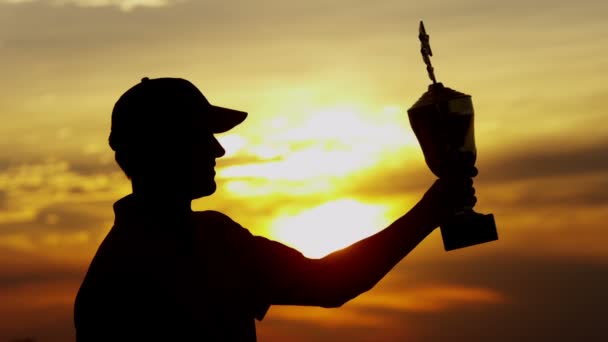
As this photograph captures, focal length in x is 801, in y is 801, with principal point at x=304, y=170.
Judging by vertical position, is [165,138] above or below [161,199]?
above

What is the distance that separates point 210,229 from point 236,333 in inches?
32.7

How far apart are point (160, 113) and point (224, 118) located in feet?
1.58

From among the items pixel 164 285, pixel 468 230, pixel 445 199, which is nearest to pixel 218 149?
pixel 164 285

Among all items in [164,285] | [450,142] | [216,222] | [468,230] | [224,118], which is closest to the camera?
[164,285]

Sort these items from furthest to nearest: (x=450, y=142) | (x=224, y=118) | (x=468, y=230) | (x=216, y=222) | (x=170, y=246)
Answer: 1. (x=450, y=142)
2. (x=468, y=230)
3. (x=216, y=222)
4. (x=224, y=118)
5. (x=170, y=246)

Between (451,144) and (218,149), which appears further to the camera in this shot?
(451,144)

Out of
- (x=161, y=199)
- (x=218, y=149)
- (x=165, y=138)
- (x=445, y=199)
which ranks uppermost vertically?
(x=165, y=138)

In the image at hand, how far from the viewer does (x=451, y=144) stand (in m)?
6.45

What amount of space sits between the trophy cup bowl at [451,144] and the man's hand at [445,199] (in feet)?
0.13

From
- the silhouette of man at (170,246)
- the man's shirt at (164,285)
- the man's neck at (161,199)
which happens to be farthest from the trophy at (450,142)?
the man's neck at (161,199)

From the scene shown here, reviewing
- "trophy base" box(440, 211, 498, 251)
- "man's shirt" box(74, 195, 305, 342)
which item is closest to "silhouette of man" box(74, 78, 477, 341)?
"man's shirt" box(74, 195, 305, 342)

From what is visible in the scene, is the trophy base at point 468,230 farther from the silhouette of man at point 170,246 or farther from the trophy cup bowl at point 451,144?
the silhouette of man at point 170,246

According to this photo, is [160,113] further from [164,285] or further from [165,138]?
[164,285]

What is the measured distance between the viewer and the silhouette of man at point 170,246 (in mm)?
5621
